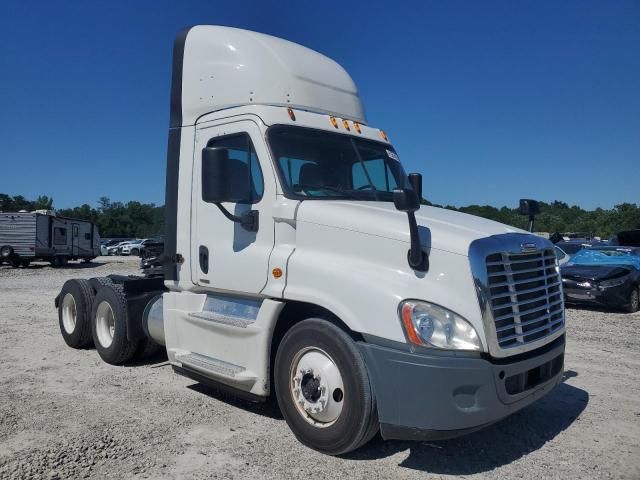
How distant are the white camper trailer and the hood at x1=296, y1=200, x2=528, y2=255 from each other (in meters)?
27.1

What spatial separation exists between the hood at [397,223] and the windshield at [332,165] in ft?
0.97

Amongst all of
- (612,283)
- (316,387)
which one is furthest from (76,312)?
(612,283)

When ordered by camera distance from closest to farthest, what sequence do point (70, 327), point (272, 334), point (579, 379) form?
1. point (272, 334)
2. point (579, 379)
3. point (70, 327)

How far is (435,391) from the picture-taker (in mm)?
3459

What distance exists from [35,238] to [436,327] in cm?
2810

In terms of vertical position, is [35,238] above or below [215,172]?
below

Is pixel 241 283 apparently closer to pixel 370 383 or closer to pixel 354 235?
pixel 354 235

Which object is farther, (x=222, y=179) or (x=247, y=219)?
(x=247, y=219)

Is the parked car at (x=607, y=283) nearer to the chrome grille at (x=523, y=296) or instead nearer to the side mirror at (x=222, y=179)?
the chrome grille at (x=523, y=296)

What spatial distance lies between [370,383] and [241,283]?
1.56 m

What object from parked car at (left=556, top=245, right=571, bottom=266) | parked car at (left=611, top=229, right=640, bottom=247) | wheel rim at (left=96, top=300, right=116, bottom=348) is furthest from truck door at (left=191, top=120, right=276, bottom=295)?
parked car at (left=611, top=229, right=640, bottom=247)

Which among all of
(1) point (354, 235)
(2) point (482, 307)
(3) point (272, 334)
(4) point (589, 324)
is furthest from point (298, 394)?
(4) point (589, 324)

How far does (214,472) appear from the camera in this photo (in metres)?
3.78

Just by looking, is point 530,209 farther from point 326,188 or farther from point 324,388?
point 324,388
